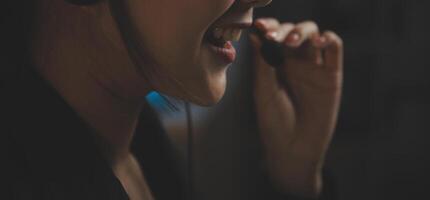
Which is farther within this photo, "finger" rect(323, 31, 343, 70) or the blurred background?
the blurred background

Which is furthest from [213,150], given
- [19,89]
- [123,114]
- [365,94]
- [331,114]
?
[19,89]

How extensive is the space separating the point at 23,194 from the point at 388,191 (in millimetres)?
1286

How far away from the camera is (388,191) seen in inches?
65.2

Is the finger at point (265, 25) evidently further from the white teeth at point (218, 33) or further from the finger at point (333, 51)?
the white teeth at point (218, 33)

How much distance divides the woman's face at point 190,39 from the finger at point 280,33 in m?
0.28

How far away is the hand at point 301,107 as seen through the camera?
1063 millimetres

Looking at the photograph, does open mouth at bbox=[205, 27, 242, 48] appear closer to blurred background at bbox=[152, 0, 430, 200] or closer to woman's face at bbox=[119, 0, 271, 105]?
woman's face at bbox=[119, 0, 271, 105]

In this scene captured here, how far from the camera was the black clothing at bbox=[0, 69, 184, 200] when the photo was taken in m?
0.62

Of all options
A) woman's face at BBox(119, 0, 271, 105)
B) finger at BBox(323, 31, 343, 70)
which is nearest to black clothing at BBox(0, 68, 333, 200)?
woman's face at BBox(119, 0, 271, 105)

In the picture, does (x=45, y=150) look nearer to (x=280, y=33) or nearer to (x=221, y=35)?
(x=221, y=35)

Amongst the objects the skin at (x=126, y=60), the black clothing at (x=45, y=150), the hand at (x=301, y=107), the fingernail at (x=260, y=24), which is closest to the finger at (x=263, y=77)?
the hand at (x=301, y=107)

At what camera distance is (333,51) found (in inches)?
41.3

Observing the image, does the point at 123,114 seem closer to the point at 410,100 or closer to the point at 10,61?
the point at 10,61

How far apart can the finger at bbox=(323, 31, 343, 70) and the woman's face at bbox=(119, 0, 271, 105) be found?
0.40 meters
